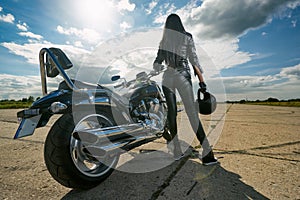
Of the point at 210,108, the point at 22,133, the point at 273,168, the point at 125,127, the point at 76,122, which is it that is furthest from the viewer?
the point at 210,108

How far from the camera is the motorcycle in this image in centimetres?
151

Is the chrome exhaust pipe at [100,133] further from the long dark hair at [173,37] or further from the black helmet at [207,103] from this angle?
the long dark hair at [173,37]

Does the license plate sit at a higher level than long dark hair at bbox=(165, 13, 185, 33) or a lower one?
lower

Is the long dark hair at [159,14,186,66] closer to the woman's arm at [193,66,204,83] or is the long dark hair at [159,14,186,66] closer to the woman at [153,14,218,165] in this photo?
the woman at [153,14,218,165]

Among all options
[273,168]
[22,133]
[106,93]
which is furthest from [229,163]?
[22,133]

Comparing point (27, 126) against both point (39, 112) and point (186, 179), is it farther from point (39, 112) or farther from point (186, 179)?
point (186, 179)

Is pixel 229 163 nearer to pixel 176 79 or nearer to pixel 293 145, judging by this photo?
pixel 176 79

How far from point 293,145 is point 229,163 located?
154 centimetres

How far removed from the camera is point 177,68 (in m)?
2.68

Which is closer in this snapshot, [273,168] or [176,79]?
[273,168]

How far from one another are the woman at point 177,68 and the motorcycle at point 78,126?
2.00ft

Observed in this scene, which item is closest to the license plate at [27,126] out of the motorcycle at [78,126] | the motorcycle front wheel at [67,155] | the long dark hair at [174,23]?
the motorcycle at [78,126]

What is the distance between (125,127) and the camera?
199 centimetres

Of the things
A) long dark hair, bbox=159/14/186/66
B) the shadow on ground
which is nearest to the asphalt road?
the shadow on ground
